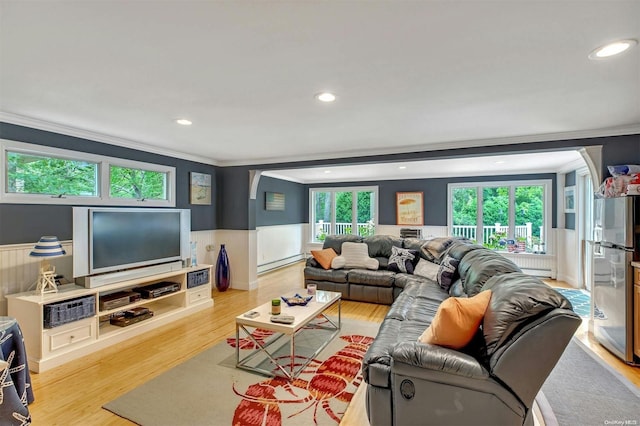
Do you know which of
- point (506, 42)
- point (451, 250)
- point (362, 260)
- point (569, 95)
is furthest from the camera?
point (362, 260)

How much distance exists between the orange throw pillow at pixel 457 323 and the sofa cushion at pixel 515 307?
0.18 ft

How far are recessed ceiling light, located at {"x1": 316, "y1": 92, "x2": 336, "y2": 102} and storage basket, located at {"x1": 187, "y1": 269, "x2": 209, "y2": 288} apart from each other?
2.99 meters

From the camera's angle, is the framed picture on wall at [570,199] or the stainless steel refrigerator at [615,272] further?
the framed picture on wall at [570,199]

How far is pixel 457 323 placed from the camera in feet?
5.85

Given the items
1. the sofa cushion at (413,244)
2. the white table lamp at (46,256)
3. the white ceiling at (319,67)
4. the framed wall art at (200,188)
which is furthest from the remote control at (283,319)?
the framed wall art at (200,188)

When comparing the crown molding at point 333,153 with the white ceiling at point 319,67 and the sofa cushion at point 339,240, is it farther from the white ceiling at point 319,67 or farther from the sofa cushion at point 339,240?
the sofa cushion at point 339,240

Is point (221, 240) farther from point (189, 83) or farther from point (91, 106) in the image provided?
point (189, 83)

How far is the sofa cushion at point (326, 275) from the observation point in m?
4.84

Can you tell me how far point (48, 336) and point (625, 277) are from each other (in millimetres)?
5215

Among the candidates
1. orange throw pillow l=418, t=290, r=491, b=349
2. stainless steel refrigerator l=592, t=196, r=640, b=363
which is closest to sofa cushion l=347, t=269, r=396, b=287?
stainless steel refrigerator l=592, t=196, r=640, b=363

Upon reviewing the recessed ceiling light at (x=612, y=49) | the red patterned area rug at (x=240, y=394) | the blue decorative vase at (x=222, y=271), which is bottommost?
the red patterned area rug at (x=240, y=394)

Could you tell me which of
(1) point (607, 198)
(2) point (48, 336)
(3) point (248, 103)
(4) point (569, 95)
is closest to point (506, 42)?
(4) point (569, 95)

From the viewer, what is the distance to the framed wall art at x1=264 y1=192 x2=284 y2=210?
23.4 feet

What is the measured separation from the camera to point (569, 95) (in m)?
2.39
